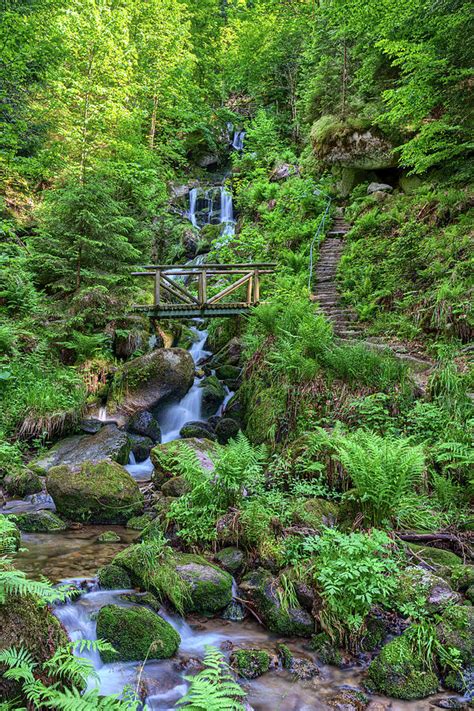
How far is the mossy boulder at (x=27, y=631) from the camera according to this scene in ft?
9.25

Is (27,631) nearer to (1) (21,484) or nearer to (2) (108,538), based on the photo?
(2) (108,538)

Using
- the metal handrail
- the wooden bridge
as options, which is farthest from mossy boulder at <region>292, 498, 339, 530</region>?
the wooden bridge

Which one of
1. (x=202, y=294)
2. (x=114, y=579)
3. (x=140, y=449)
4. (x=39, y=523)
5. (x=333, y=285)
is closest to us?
(x=114, y=579)

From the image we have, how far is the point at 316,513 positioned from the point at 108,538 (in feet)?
9.30

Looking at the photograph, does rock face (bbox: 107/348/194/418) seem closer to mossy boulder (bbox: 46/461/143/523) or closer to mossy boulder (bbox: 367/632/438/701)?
mossy boulder (bbox: 46/461/143/523)

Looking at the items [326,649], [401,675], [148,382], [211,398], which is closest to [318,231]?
[211,398]

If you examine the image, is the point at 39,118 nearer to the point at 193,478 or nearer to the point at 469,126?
the point at 469,126

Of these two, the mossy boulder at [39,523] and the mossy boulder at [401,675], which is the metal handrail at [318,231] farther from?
the mossy boulder at [401,675]

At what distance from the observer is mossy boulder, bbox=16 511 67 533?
20.2 ft

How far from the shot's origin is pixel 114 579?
471 cm

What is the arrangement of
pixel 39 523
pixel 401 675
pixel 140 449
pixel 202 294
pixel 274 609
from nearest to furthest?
1. pixel 401 675
2. pixel 274 609
3. pixel 39 523
4. pixel 140 449
5. pixel 202 294

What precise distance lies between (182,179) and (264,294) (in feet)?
39.6

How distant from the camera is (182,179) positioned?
21891 mm

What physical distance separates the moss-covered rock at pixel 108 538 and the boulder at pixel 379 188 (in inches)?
455
